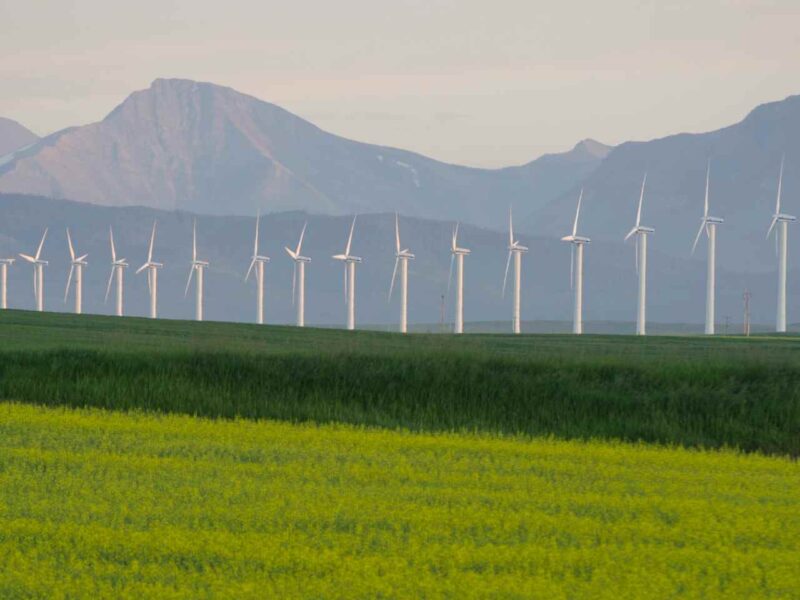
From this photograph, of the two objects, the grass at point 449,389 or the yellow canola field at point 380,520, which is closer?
the yellow canola field at point 380,520

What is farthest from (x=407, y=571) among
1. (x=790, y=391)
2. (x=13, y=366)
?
(x=13, y=366)

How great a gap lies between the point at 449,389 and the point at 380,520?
1795cm

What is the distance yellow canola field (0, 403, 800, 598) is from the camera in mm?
15055

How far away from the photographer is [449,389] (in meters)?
36.3

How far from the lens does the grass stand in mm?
33625

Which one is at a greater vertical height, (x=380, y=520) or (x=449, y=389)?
(x=449, y=389)

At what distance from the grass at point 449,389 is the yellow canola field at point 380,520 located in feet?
20.4

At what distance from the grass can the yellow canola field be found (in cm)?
621

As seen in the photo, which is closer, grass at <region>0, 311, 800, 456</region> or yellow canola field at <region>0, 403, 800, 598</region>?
yellow canola field at <region>0, 403, 800, 598</region>

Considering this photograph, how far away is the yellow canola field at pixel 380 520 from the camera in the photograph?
1505 cm

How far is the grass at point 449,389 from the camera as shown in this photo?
33.6 meters

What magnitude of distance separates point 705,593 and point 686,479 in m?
8.88

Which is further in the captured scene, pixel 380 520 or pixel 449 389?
pixel 449 389

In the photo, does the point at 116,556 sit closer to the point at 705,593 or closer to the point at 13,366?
the point at 705,593
